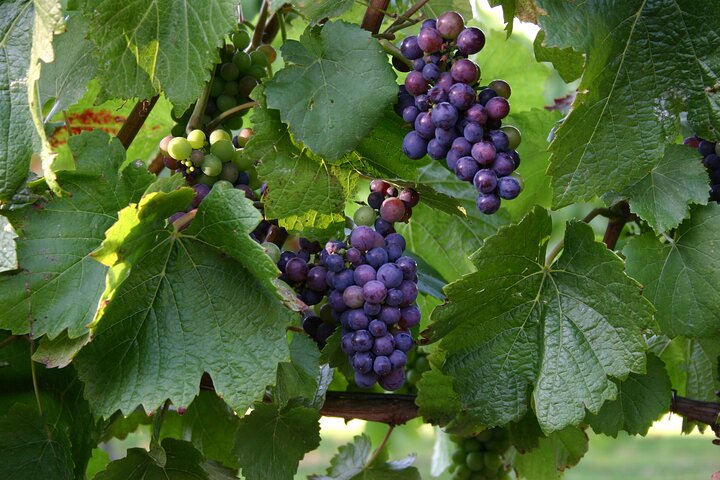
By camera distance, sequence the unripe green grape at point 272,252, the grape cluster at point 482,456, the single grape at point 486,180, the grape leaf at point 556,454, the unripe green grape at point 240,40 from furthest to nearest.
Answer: the grape cluster at point 482,456 < the grape leaf at point 556,454 < the unripe green grape at point 240,40 < the unripe green grape at point 272,252 < the single grape at point 486,180

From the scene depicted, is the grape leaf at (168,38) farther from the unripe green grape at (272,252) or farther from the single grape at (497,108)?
the single grape at (497,108)

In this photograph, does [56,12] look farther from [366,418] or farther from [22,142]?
[366,418]

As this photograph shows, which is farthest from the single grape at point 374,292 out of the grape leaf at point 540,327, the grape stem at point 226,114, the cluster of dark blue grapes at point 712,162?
the cluster of dark blue grapes at point 712,162

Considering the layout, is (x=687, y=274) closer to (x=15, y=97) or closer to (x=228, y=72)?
(x=228, y=72)

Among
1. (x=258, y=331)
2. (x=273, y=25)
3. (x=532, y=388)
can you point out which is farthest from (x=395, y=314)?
(x=273, y=25)

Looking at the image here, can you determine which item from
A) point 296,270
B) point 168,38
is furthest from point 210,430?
point 168,38
